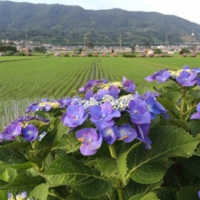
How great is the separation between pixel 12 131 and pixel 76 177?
0.36 m

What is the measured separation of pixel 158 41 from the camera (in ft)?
465

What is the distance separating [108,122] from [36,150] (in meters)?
0.41

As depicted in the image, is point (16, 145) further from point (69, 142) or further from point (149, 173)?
point (149, 173)

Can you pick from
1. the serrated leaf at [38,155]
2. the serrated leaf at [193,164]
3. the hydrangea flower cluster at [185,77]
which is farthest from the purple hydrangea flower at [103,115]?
the hydrangea flower cluster at [185,77]

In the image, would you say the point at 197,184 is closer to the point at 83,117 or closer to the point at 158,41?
the point at 83,117

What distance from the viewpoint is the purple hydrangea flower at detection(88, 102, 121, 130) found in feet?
2.95

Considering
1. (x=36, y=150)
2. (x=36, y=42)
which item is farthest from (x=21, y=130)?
(x=36, y=42)

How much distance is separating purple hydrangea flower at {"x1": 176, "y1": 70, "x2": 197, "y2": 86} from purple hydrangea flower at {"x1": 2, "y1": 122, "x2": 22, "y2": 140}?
0.78 meters

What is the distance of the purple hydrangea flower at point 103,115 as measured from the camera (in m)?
0.90

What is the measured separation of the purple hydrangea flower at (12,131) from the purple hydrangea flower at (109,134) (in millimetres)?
418

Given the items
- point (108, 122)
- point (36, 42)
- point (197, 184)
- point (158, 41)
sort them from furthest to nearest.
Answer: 1. point (158, 41)
2. point (36, 42)
3. point (197, 184)
4. point (108, 122)

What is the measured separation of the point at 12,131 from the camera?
4.02ft

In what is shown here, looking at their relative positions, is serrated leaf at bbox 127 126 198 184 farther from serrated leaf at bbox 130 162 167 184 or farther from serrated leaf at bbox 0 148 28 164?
serrated leaf at bbox 0 148 28 164

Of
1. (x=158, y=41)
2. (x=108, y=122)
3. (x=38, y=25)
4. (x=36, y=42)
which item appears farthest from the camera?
(x=38, y=25)
